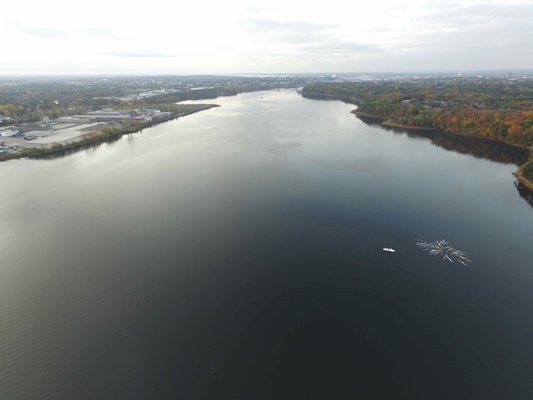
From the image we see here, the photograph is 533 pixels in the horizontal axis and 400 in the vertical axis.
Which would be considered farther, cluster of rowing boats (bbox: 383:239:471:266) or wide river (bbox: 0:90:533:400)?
cluster of rowing boats (bbox: 383:239:471:266)

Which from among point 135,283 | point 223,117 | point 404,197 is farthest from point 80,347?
point 223,117

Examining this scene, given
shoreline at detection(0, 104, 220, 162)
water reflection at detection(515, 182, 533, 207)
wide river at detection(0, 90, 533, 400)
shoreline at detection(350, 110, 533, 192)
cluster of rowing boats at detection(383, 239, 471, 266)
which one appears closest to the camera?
wide river at detection(0, 90, 533, 400)

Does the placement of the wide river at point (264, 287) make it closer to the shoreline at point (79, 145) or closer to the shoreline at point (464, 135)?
the shoreline at point (464, 135)

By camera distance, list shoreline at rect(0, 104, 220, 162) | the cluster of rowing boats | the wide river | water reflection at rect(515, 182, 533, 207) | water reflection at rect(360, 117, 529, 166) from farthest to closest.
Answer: shoreline at rect(0, 104, 220, 162), water reflection at rect(360, 117, 529, 166), water reflection at rect(515, 182, 533, 207), the cluster of rowing boats, the wide river

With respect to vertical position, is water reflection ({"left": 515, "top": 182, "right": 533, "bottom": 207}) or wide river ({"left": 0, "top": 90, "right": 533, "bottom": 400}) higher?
wide river ({"left": 0, "top": 90, "right": 533, "bottom": 400})

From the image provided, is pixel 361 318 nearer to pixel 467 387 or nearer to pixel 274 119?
pixel 467 387

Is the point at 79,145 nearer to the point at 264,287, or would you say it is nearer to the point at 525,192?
the point at 264,287

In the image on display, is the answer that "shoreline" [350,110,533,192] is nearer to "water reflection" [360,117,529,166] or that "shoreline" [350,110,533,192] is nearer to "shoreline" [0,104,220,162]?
"water reflection" [360,117,529,166]

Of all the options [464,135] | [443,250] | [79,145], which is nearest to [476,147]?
[464,135]

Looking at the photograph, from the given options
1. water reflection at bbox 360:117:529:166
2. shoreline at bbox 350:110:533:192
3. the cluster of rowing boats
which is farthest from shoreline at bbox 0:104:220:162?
water reflection at bbox 360:117:529:166
